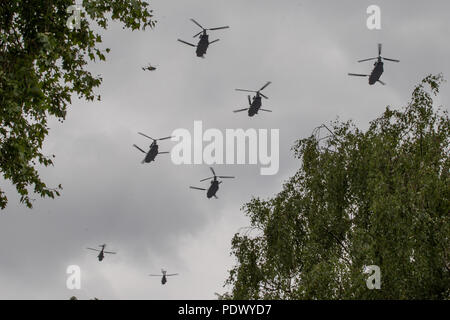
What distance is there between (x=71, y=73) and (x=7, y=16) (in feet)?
9.09

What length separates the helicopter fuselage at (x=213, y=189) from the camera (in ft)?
149

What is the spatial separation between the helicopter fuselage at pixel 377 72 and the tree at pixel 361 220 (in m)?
8.35

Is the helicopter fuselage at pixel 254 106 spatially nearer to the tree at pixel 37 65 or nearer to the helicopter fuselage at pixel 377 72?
the helicopter fuselage at pixel 377 72

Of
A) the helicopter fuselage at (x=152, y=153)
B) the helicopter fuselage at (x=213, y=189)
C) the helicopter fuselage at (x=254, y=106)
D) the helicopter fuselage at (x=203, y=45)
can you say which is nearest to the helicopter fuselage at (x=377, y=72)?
the helicopter fuselage at (x=254, y=106)

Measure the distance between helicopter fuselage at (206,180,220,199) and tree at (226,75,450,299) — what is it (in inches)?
539

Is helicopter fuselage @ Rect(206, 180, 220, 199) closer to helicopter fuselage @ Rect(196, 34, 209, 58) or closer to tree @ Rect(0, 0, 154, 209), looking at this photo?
helicopter fuselage @ Rect(196, 34, 209, 58)

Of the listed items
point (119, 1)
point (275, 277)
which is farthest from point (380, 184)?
point (119, 1)

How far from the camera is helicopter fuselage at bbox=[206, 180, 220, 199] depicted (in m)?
45.5

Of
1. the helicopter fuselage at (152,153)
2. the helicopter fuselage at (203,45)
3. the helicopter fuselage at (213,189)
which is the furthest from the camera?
the helicopter fuselage at (152,153)

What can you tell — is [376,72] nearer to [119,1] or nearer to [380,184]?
[380,184]

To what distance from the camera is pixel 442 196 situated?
2364 cm

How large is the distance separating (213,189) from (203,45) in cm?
1065

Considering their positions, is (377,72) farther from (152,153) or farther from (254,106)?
(152,153)
